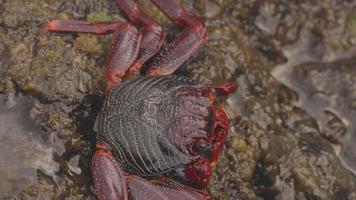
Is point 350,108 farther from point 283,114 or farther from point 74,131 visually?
point 74,131

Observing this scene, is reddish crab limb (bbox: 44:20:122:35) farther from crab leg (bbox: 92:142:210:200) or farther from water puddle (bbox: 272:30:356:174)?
water puddle (bbox: 272:30:356:174)

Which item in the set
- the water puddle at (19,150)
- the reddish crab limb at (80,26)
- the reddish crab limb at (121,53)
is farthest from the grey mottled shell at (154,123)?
the reddish crab limb at (80,26)

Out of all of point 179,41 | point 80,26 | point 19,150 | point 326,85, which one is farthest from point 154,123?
point 326,85

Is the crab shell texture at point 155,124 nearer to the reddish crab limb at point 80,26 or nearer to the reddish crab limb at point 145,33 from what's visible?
the reddish crab limb at point 145,33

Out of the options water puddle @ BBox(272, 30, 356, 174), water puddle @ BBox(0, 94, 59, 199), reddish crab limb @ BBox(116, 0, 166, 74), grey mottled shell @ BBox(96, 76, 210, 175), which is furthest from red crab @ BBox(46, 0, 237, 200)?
water puddle @ BBox(272, 30, 356, 174)

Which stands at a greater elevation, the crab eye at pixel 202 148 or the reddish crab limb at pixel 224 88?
the reddish crab limb at pixel 224 88

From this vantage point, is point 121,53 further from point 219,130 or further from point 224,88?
point 219,130
